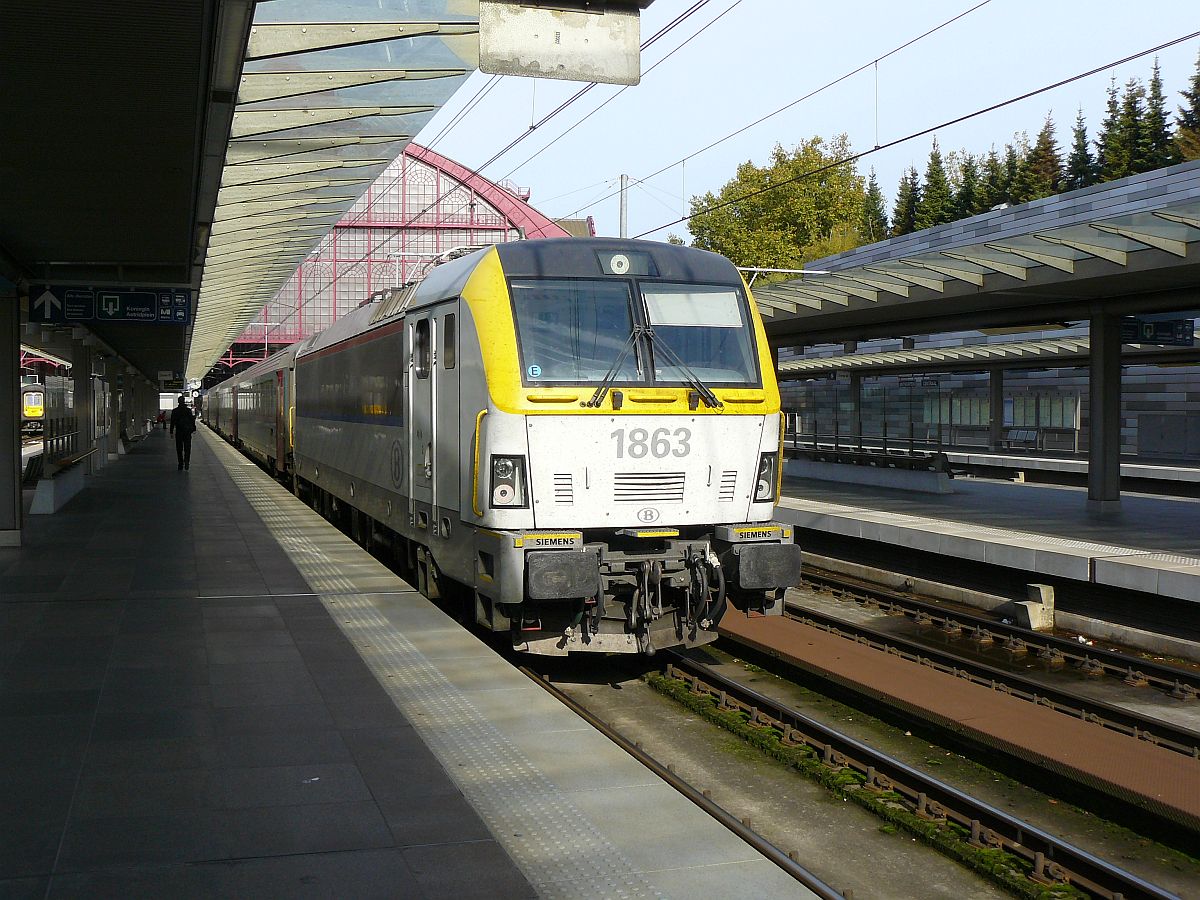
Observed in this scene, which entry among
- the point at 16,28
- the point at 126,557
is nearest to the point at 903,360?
the point at 126,557

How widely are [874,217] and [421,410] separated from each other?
88.5 meters

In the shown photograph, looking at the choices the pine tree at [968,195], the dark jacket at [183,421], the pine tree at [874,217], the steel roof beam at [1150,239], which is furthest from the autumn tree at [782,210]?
the steel roof beam at [1150,239]

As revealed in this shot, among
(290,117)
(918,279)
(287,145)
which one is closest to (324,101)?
(290,117)

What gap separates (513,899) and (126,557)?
34.5 feet

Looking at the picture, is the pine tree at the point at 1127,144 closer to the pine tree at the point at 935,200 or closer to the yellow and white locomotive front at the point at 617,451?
the pine tree at the point at 935,200

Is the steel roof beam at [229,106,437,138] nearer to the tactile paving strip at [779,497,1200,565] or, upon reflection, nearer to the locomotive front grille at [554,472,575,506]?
the locomotive front grille at [554,472,575,506]

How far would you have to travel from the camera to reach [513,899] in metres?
4.09

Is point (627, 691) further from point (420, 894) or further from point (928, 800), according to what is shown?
point (420, 894)

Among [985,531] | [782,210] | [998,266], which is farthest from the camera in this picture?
[782,210]

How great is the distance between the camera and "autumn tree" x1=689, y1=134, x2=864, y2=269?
58.2 metres

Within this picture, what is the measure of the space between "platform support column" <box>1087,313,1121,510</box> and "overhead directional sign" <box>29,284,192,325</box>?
14.1m

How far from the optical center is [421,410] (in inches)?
392

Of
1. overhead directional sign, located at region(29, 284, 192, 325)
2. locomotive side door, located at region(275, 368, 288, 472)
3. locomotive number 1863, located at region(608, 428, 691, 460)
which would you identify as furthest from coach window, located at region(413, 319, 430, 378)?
locomotive side door, located at region(275, 368, 288, 472)

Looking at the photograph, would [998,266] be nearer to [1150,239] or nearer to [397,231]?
[1150,239]
